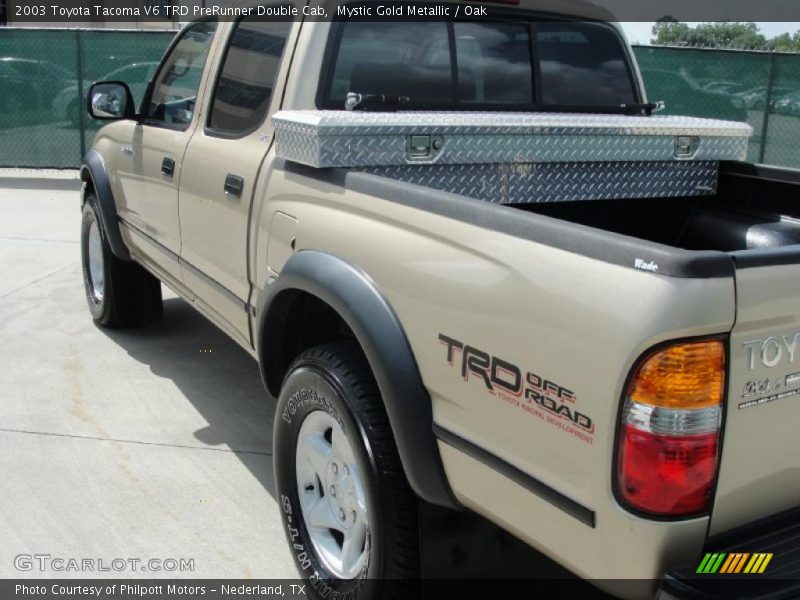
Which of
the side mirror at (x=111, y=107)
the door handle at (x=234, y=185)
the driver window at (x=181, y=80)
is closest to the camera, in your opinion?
the door handle at (x=234, y=185)

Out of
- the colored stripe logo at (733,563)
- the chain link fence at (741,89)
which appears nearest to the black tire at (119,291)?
the colored stripe logo at (733,563)

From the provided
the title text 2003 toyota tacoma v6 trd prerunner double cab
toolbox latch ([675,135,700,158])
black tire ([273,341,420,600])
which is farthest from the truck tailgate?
toolbox latch ([675,135,700,158])

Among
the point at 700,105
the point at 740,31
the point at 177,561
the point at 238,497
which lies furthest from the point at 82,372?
the point at 740,31

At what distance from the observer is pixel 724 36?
18469 millimetres

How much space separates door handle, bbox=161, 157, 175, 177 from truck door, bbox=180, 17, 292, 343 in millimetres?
156

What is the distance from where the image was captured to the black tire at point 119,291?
5.48m

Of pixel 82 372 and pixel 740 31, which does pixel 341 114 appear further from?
pixel 740 31

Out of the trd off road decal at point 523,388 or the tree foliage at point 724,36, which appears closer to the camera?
the trd off road decal at point 523,388

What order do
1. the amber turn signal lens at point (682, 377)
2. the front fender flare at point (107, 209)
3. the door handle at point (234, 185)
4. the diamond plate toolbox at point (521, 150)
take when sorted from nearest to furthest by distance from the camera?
1. the amber turn signal lens at point (682, 377)
2. the diamond plate toolbox at point (521, 150)
3. the door handle at point (234, 185)
4. the front fender flare at point (107, 209)

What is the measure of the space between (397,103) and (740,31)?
52.7 feet

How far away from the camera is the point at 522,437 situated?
78.8 inches

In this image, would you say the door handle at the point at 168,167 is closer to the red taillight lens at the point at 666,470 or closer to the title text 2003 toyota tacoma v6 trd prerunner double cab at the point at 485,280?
the title text 2003 toyota tacoma v6 trd prerunner double cab at the point at 485,280

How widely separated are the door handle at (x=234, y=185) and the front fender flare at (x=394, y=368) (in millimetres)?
924

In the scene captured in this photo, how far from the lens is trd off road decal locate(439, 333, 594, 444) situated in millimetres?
1854
